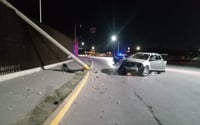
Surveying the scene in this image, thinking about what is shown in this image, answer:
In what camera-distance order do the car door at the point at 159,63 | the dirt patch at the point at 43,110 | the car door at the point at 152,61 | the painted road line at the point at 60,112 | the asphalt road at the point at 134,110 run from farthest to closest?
the car door at the point at 159,63 < the car door at the point at 152,61 < the asphalt road at the point at 134,110 < the painted road line at the point at 60,112 < the dirt patch at the point at 43,110

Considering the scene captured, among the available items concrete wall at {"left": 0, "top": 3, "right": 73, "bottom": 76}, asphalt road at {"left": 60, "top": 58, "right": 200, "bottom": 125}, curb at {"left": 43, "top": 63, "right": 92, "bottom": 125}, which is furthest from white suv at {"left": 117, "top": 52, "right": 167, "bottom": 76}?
curb at {"left": 43, "top": 63, "right": 92, "bottom": 125}

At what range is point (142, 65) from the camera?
21859mm

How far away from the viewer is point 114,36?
7100 cm

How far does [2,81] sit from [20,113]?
22.0ft

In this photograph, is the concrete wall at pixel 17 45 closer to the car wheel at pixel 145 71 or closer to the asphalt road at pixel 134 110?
the asphalt road at pixel 134 110

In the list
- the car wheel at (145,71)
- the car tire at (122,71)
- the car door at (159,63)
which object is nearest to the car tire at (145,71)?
the car wheel at (145,71)

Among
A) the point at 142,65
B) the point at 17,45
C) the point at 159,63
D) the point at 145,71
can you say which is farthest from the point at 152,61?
the point at 17,45

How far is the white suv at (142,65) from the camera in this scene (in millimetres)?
21953

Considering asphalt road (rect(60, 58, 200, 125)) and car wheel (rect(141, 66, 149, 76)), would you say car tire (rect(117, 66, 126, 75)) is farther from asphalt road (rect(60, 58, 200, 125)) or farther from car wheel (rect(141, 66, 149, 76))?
asphalt road (rect(60, 58, 200, 125))

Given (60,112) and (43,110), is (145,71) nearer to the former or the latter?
(60,112)

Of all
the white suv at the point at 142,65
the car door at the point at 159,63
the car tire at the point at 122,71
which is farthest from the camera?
the car door at the point at 159,63

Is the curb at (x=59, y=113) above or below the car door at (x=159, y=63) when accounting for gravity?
below

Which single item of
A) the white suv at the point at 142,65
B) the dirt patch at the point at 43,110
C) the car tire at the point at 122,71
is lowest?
the dirt patch at the point at 43,110

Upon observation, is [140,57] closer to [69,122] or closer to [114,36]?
[69,122]
